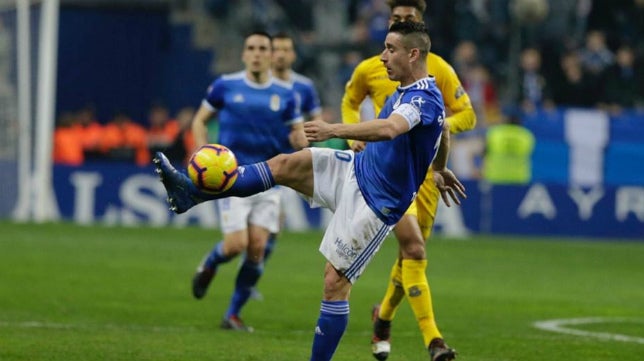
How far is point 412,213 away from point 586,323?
3.59 meters

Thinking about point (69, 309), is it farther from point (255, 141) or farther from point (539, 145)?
point (539, 145)

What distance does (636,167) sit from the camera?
82.7ft

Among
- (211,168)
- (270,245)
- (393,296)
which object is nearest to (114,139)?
(270,245)

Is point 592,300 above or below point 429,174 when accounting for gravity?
below

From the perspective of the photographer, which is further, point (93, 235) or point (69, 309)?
point (93, 235)

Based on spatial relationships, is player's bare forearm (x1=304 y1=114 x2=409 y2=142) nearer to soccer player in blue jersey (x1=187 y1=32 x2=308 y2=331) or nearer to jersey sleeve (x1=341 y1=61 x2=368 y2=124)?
jersey sleeve (x1=341 y1=61 x2=368 y2=124)

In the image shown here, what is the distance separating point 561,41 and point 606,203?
421 cm

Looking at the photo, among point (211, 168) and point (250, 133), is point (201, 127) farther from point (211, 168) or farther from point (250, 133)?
point (211, 168)

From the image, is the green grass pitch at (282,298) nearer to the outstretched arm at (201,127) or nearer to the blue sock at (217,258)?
the blue sock at (217,258)

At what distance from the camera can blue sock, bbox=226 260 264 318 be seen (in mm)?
12148

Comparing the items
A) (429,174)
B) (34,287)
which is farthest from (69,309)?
(429,174)

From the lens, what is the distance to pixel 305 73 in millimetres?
28344

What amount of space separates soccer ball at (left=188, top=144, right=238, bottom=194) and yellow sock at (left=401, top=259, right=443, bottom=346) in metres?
1.77

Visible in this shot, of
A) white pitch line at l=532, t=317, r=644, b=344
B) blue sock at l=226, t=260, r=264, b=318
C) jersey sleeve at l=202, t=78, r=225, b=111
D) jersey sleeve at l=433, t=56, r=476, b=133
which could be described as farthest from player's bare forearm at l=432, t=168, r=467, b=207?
jersey sleeve at l=202, t=78, r=225, b=111
